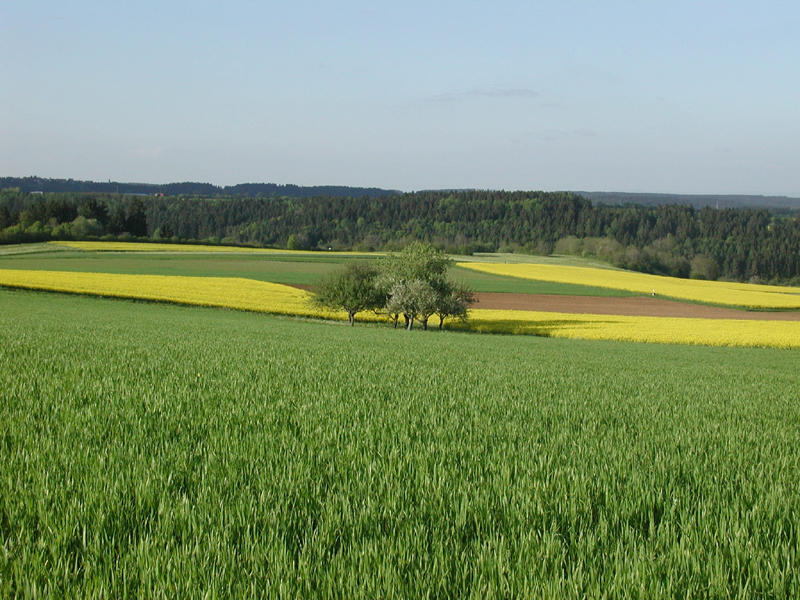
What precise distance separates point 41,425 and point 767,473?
6.87m

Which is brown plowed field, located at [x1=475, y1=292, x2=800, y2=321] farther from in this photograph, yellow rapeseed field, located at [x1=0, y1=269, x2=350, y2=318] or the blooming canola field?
yellow rapeseed field, located at [x1=0, y1=269, x2=350, y2=318]

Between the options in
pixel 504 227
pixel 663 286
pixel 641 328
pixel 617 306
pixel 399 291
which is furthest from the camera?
pixel 504 227

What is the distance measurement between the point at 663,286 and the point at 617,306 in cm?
2386

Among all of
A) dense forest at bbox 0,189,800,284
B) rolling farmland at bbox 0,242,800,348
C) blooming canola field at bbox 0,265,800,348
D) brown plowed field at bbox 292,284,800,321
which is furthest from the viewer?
dense forest at bbox 0,189,800,284

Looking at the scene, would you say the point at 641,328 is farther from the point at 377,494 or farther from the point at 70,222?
the point at 70,222

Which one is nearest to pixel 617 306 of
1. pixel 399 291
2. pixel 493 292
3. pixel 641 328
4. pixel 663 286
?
pixel 493 292

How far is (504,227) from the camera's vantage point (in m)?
178

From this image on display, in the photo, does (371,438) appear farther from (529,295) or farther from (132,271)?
(132,271)

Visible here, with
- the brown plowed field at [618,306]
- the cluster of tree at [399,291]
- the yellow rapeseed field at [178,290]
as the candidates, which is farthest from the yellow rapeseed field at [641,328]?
the yellow rapeseed field at [178,290]

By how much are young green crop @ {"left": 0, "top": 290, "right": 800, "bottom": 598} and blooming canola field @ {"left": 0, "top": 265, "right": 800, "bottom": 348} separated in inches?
1321

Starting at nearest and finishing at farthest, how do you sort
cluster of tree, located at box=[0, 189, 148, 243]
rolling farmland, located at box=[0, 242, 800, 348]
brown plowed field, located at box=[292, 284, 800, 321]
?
rolling farmland, located at box=[0, 242, 800, 348], brown plowed field, located at box=[292, 284, 800, 321], cluster of tree, located at box=[0, 189, 148, 243]

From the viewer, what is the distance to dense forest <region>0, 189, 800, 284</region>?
492 ft

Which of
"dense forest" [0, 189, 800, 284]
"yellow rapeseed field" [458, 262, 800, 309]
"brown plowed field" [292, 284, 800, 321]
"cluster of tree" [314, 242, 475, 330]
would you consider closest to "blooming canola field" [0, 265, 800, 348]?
"cluster of tree" [314, 242, 475, 330]

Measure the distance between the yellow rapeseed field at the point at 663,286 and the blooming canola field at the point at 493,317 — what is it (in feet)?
57.4
